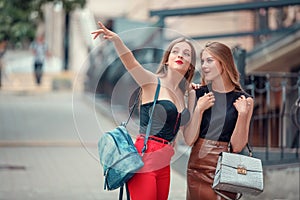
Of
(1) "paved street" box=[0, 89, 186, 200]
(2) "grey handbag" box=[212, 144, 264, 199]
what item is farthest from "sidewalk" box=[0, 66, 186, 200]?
(2) "grey handbag" box=[212, 144, 264, 199]

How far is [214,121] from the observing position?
5.20m

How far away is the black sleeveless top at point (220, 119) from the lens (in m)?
5.19

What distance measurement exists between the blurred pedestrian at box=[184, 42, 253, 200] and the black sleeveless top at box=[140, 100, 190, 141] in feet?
0.48

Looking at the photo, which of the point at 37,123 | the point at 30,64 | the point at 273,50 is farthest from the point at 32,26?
the point at 30,64

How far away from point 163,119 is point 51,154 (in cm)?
708

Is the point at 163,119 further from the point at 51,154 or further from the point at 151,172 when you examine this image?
the point at 51,154

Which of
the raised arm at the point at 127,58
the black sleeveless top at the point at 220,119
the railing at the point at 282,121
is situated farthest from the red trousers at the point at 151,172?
the railing at the point at 282,121

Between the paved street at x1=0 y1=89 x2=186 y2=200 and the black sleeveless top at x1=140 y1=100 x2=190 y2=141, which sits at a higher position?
the black sleeveless top at x1=140 y1=100 x2=190 y2=141

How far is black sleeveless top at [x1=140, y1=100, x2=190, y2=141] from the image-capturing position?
502 centimetres

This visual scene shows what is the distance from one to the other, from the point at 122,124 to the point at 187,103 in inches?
19.2

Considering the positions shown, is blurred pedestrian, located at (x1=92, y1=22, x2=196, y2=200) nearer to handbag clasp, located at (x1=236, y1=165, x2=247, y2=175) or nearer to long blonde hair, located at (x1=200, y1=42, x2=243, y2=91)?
long blonde hair, located at (x1=200, y1=42, x2=243, y2=91)

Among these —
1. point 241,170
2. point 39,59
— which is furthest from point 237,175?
point 39,59

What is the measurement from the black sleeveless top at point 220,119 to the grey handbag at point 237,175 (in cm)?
18

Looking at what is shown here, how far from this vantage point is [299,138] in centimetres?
982
